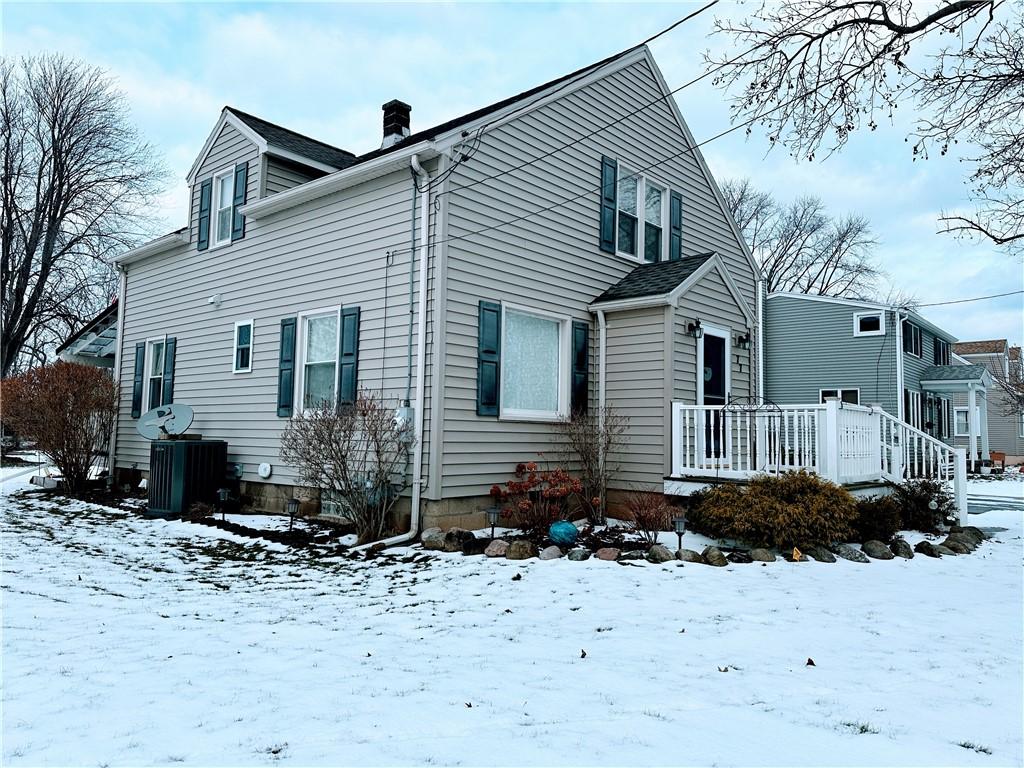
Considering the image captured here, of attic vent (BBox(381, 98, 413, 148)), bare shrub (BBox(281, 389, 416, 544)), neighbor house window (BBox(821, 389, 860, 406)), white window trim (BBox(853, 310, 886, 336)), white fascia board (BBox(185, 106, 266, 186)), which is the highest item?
attic vent (BBox(381, 98, 413, 148))

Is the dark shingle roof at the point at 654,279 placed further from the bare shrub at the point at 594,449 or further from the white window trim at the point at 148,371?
the white window trim at the point at 148,371

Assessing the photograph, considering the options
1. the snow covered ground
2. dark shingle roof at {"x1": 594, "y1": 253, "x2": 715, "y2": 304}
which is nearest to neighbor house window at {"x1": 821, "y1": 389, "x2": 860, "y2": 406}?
dark shingle roof at {"x1": 594, "y1": 253, "x2": 715, "y2": 304}

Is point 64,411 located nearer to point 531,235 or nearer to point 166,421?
point 166,421

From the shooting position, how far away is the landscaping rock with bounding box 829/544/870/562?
6.83 metres

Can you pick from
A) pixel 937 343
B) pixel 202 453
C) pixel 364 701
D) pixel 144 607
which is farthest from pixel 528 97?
pixel 937 343

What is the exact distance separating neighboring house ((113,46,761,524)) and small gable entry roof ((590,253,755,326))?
4 centimetres

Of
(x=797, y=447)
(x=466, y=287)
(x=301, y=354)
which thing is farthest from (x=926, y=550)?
(x=301, y=354)

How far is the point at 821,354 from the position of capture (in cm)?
2203

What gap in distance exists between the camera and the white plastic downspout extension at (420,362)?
782 cm

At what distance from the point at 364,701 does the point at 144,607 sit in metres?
2.69

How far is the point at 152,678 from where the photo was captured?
362 centimetres

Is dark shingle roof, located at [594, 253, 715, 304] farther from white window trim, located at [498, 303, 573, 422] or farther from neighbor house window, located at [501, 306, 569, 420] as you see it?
neighbor house window, located at [501, 306, 569, 420]

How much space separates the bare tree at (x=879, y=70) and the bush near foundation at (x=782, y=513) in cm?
338

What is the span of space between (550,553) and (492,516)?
4.57 ft
